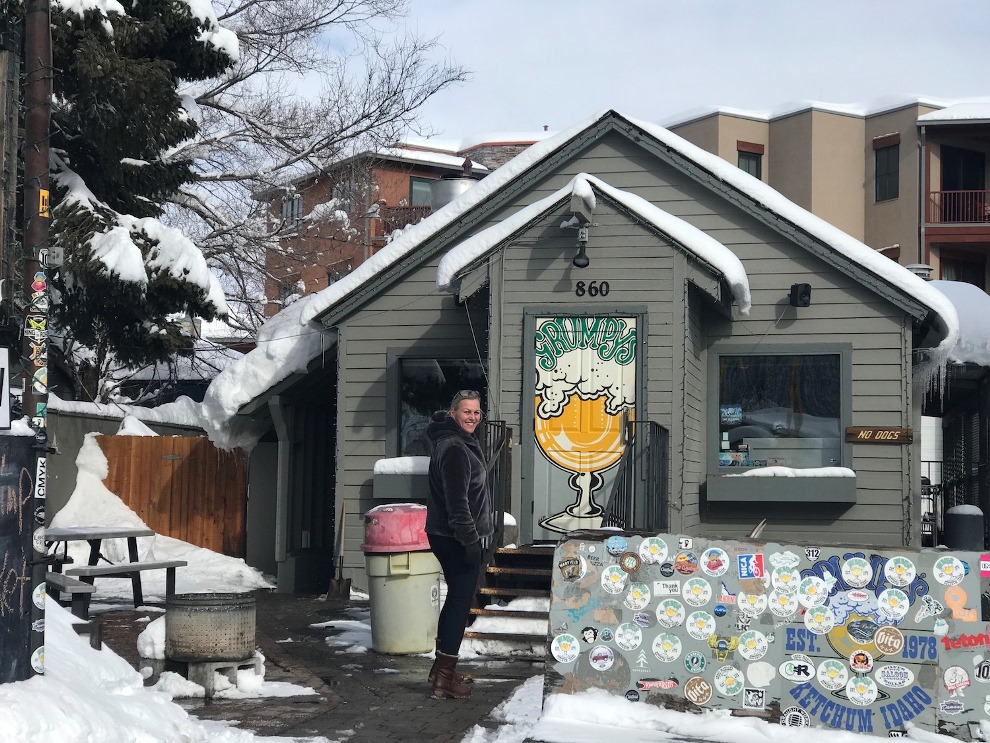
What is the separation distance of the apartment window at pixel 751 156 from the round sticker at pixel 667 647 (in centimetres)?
2957

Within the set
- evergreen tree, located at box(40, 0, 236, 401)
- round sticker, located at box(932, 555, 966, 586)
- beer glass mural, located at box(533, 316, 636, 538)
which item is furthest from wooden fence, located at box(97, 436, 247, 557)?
round sticker, located at box(932, 555, 966, 586)

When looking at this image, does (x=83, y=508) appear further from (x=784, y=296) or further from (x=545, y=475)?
(x=784, y=296)

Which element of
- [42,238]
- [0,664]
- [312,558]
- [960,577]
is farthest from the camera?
[312,558]

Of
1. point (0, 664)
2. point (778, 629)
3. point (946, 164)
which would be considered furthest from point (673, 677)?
point (946, 164)

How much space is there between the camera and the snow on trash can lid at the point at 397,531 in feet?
29.2

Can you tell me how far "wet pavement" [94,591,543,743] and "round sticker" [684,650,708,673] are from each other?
1.13m

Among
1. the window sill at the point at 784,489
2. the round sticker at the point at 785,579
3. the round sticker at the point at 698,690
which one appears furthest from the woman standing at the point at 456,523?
the window sill at the point at 784,489

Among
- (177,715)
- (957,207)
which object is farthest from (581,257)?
(957,207)

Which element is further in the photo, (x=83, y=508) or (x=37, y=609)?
(x=83, y=508)

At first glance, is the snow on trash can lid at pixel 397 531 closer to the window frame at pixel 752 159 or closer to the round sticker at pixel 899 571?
the round sticker at pixel 899 571

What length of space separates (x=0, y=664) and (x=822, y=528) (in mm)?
9136

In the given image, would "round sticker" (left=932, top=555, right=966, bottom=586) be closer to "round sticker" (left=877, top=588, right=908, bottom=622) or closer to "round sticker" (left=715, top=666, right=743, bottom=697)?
"round sticker" (left=877, top=588, right=908, bottom=622)

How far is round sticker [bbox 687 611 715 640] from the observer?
6.32 m

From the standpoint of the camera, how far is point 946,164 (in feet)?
105
